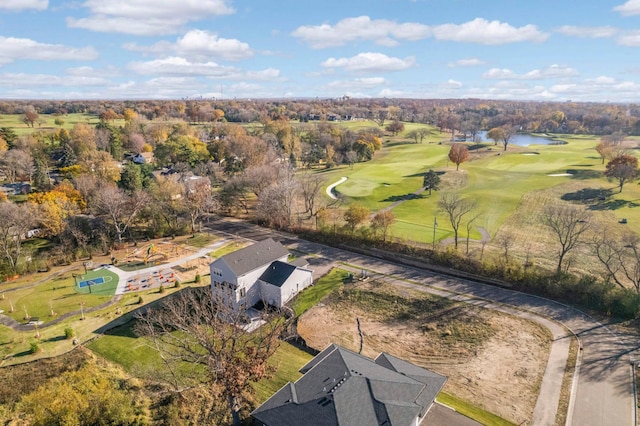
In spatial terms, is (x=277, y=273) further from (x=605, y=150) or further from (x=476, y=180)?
(x=605, y=150)

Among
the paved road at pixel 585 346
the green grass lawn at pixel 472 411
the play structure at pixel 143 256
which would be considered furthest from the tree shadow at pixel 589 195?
the play structure at pixel 143 256

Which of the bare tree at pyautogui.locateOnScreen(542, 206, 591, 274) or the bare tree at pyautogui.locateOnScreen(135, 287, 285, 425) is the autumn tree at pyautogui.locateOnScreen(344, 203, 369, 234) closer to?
the bare tree at pyautogui.locateOnScreen(135, 287, 285, 425)

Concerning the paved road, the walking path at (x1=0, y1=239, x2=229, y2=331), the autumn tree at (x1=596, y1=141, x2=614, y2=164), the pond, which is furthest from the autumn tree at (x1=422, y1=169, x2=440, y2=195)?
the pond

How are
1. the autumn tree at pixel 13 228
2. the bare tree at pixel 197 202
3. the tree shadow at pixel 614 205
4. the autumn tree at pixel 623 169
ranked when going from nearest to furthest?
the autumn tree at pixel 13 228
the bare tree at pixel 197 202
the tree shadow at pixel 614 205
the autumn tree at pixel 623 169

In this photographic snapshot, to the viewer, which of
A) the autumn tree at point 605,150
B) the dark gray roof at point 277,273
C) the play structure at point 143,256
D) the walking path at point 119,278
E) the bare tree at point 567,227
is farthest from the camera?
the autumn tree at point 605,150

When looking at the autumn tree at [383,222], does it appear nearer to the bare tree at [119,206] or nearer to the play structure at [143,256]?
the play structure at [143,256]

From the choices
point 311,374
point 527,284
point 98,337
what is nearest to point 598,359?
point 527,284

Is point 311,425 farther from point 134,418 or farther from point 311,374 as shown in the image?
point 134,418
